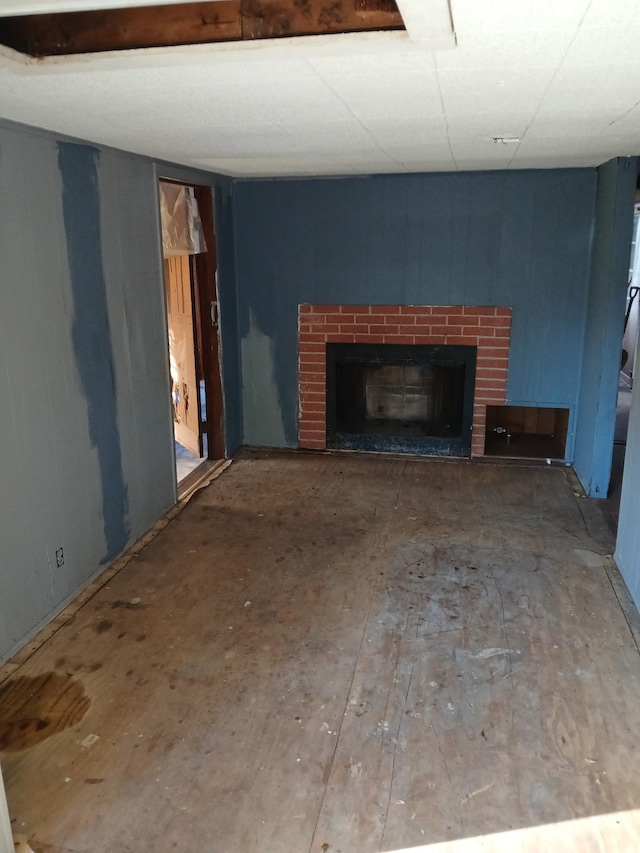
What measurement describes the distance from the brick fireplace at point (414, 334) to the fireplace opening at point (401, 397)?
60 millimetres

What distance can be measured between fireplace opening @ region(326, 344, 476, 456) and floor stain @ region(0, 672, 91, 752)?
10.7 feet

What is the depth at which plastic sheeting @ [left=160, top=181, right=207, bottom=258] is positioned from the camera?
439cm

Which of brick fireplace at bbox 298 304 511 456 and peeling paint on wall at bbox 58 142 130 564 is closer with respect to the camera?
peeling paint on wall at bbox 58 142 130 564

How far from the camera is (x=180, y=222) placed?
455 cm

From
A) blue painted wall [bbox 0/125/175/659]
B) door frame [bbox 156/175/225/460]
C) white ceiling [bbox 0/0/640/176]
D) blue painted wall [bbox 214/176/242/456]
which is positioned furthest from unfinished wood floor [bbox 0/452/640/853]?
white ceiling [bbox 0/0/640/176]

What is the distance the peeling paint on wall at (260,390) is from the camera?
540 centimetres

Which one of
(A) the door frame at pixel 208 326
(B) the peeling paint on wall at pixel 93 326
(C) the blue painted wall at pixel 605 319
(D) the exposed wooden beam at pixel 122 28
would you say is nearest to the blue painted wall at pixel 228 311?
(A) the door frame at pixel 208 326

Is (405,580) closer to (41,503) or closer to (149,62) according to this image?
(41,503)

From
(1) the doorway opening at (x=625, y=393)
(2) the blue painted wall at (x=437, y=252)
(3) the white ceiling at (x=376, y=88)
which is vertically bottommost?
(1) the doorway opening at (x=625, y=393)

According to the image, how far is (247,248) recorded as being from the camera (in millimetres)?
5219

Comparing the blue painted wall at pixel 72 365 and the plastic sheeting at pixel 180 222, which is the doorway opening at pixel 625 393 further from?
the plastic sheeting at pixel 180 222

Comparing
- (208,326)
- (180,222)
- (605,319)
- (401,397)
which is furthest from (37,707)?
(605,319)

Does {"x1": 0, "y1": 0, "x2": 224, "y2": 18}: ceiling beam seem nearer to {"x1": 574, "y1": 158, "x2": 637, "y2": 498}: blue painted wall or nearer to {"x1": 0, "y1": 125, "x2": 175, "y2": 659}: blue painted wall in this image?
{"x1": 0, "y1": 125, "x2": 175, "y2": 659}: blue painted wall

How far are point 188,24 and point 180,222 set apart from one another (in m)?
3.01
